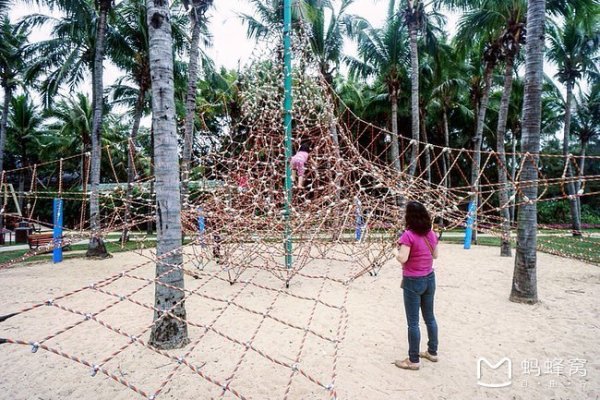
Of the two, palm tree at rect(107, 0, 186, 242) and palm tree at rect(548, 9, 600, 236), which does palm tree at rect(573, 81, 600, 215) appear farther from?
palm tree at rect(107, 0, 186, 242)

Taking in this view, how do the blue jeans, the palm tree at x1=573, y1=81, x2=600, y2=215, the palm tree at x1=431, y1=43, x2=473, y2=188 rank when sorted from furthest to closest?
1. the palm tree at x1=573, y1=81, x2=600, y2=215
2. the palm tree at x1=431, y1=43, x2=473, y2=188
3. the blue jeans

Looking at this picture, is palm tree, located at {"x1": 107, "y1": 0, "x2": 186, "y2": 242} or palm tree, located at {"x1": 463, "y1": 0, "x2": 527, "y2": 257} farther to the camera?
palm tree, located at {"x1": 107, "y1": 0, "x2": 186, "y2": 242}

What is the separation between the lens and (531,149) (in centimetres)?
477

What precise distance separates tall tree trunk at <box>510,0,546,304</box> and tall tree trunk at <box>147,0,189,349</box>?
Answer: 430 centimetres

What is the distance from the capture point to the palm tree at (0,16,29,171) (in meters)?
12.1

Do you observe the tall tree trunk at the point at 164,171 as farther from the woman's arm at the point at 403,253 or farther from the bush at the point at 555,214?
the bush at the point at 555,214

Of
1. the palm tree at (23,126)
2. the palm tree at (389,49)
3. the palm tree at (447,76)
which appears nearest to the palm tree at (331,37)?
the palm tree at (389,49)

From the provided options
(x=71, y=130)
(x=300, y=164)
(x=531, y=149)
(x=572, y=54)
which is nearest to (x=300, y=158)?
(x=300, y=164)

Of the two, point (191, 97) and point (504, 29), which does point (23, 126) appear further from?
point (504, 29)

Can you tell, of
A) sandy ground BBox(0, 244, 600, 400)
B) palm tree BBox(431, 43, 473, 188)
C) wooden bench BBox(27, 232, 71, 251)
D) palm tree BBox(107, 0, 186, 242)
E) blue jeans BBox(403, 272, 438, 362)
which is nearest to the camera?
sandy ground BBox(0, 244, 600, 400)

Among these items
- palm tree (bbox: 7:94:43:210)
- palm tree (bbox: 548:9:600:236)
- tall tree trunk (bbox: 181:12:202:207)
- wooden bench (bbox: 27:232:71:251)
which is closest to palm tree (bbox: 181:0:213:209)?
tall tree trunk (bbox: 181:12:202:207)

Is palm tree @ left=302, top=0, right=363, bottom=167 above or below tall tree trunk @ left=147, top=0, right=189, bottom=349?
above

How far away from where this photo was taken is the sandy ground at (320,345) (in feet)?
8.93

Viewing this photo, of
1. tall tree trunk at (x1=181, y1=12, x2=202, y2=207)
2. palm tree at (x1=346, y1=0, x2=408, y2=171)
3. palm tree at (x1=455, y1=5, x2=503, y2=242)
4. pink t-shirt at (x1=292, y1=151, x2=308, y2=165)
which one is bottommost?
pink t-shirt at (x1=292, y1=151, x2=308, y2=165)
